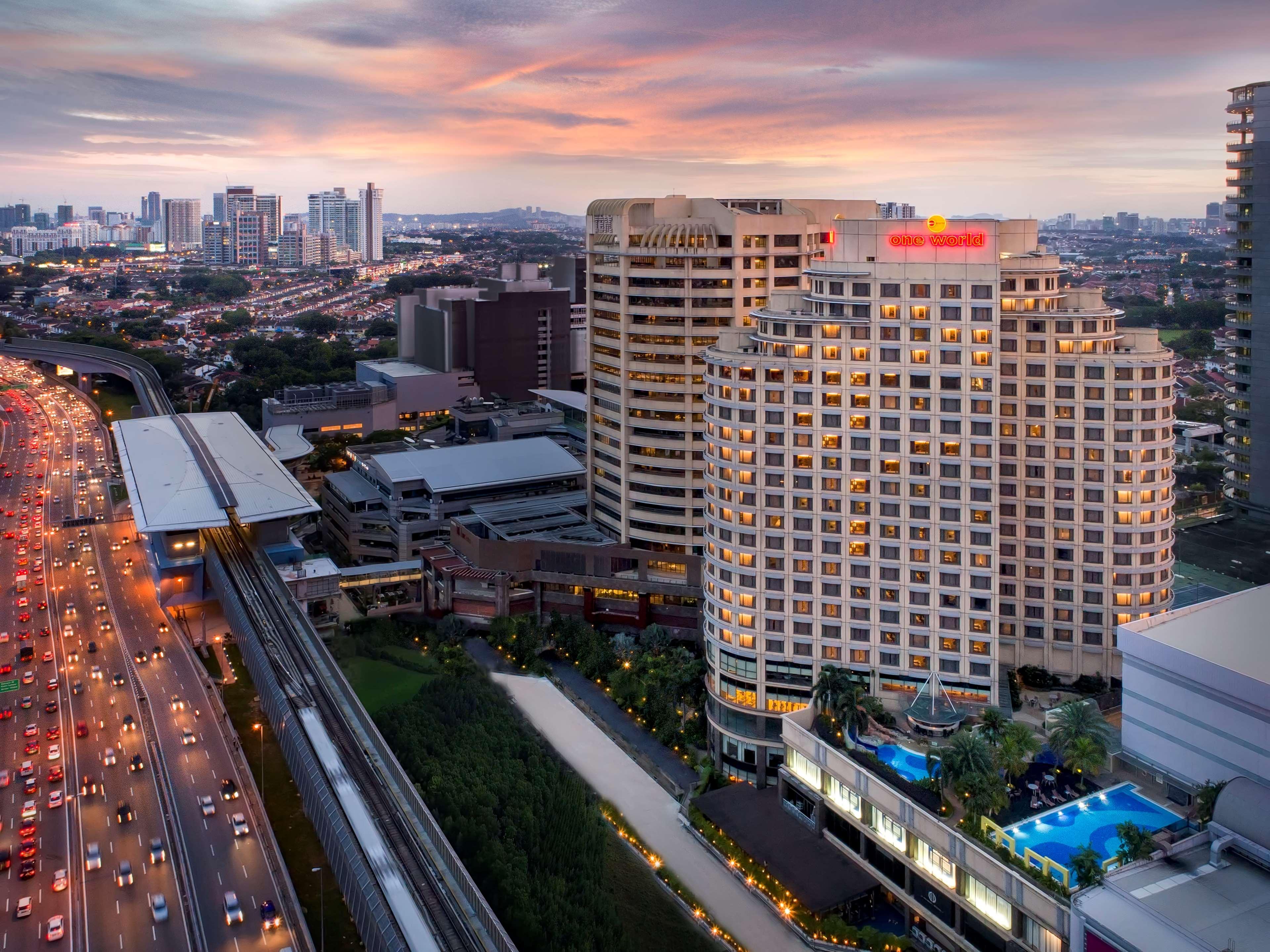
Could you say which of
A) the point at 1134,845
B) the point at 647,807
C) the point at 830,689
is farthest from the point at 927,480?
the point at 647,807

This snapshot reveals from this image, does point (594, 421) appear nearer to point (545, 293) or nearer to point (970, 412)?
point (970, 412)

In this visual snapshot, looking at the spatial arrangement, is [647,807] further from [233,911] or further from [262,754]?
[262,754]

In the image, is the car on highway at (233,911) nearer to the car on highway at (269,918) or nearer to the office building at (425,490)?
the car on highway at (269,918)

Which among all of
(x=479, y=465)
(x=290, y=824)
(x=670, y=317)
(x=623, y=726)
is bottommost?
(x=290, y=824)

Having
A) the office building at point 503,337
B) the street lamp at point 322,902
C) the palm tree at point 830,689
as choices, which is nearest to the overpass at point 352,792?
the street lamp at point 322,902

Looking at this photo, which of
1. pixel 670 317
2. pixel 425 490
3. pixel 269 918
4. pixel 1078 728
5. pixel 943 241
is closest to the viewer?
pixel 269 918

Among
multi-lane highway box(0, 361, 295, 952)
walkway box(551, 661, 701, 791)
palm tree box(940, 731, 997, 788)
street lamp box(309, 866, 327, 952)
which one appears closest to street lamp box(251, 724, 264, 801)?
multi-lane highway box(0, 361, 295, 952)
